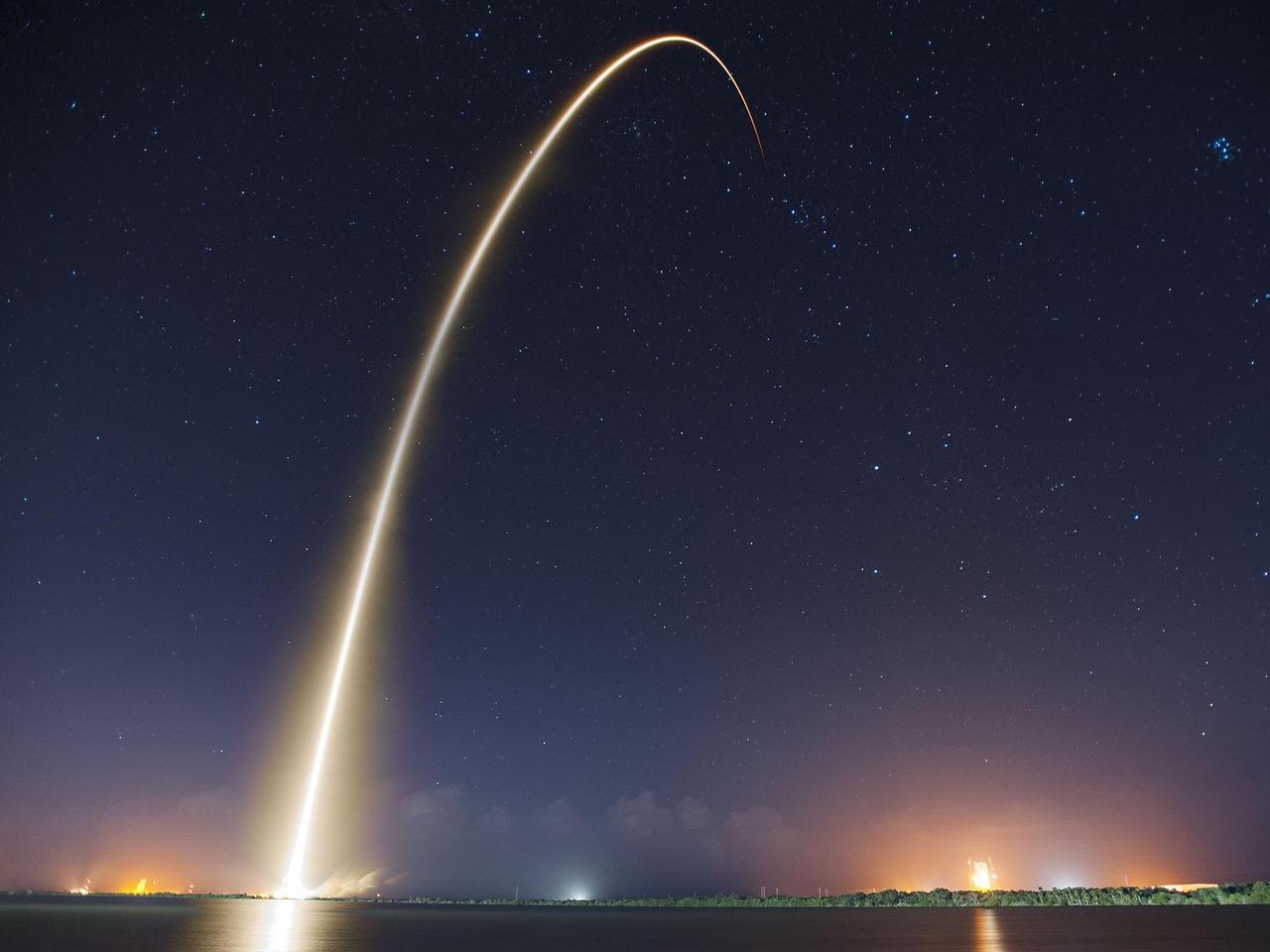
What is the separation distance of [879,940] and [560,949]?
44.9ft

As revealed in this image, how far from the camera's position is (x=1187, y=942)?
33156 mm

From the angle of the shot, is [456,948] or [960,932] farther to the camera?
[960,932]

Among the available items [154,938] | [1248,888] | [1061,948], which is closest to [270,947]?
[154,938]

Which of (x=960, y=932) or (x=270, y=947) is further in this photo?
(x=960, y=932)

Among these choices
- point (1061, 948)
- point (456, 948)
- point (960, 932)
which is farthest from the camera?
point (960, 932)

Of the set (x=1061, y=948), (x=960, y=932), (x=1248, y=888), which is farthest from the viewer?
(x=1248, y=888)

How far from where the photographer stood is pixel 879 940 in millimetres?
37562

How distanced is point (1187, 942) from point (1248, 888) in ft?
386

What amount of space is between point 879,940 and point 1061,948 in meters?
8.40

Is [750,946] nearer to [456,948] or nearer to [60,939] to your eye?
[456,948]

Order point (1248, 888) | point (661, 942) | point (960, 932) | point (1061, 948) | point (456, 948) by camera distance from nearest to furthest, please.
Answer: point (1061, 948) < point (456, 948) < point (661, 942) < point (960, 932) < point (1248, 888)

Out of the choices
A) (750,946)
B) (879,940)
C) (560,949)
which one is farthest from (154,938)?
(879,940)

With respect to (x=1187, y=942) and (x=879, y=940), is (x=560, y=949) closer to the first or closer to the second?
(x=879, y=940)

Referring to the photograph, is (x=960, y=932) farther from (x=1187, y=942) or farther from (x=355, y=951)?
(x=355, y=951)
